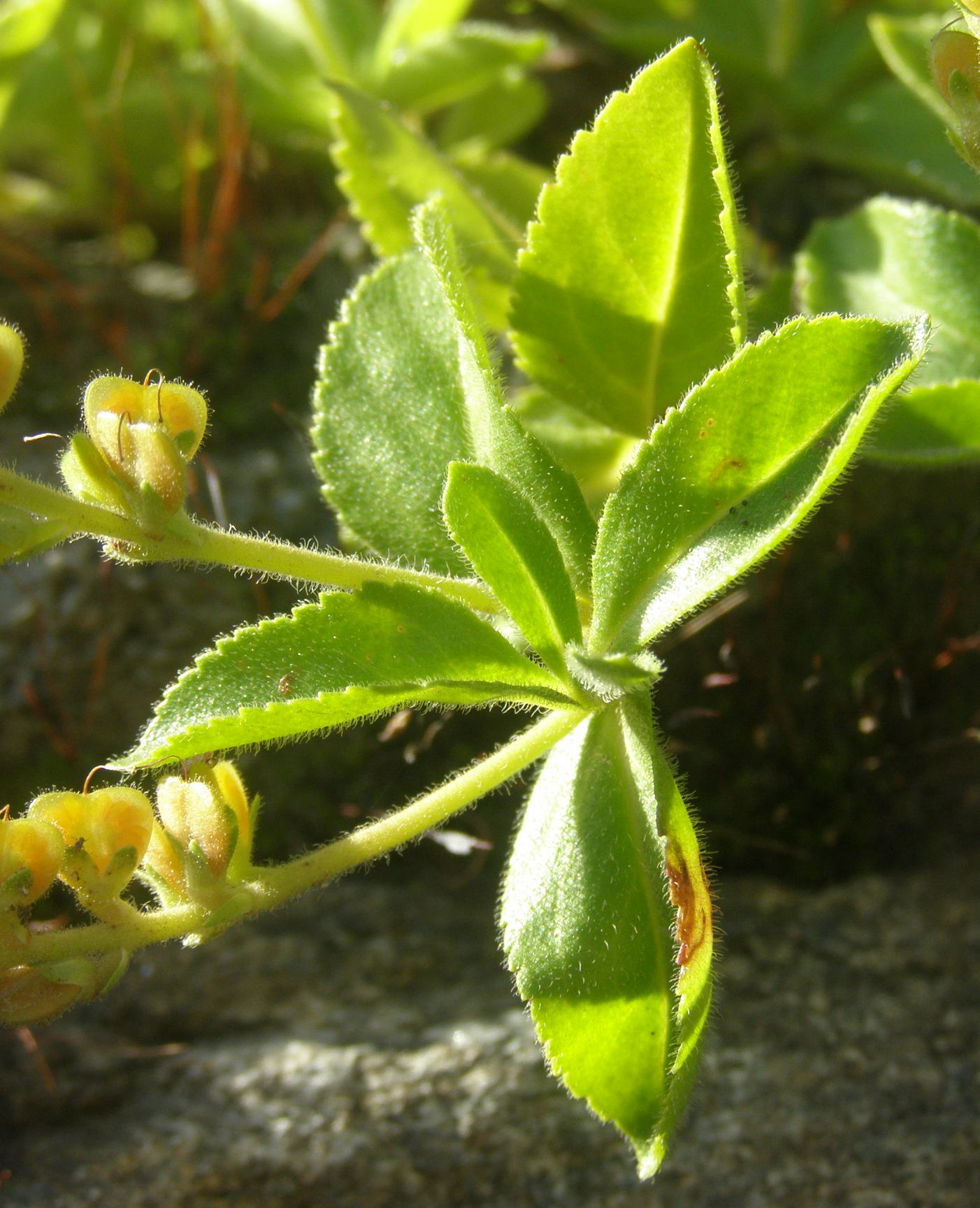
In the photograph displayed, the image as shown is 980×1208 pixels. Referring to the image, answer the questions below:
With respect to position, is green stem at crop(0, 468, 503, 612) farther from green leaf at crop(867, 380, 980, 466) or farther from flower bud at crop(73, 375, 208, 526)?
green leaf at crop(867, 380, 980, 466)

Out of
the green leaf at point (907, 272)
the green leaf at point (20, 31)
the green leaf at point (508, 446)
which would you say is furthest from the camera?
the green leaf at point (20, 31)

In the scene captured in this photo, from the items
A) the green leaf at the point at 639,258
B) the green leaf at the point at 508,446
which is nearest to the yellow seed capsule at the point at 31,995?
the green leaf at the point at 508,446

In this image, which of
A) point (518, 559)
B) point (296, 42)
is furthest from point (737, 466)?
point (296, 42)

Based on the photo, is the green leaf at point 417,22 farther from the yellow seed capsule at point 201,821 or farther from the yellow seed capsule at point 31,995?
the yellow seed capsule at point 31,995

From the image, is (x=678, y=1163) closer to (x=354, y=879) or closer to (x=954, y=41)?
(x=354, y=879)

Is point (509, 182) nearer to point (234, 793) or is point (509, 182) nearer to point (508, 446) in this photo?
point (508, 446)
